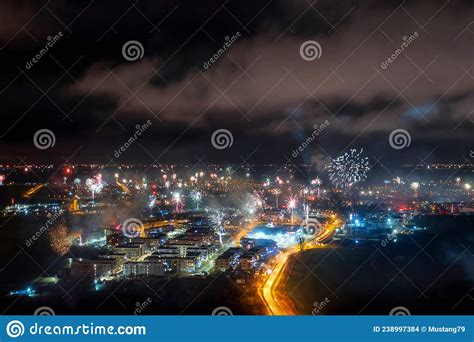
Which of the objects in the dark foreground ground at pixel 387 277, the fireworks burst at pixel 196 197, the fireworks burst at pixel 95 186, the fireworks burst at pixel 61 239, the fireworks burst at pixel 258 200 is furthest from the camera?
the fireworks burst at pixel 95 186

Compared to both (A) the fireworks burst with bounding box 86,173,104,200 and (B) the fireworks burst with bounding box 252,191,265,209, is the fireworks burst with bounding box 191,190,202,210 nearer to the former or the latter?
(B) the fireworks burst with bounding box 252,191,265,209

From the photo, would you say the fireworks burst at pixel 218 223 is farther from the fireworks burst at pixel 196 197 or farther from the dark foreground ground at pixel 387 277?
the dark foreground ground at pixel 387 277

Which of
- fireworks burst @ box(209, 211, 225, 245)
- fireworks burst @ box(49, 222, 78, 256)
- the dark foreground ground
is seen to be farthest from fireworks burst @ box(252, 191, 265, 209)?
fireworks burst @ box(49, 222, 78, 256)

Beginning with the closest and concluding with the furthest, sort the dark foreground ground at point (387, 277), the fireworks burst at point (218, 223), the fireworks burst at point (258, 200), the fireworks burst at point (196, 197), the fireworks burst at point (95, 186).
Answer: the dark foreground ground at point (387, 277) → the fireworks burst at point (218, 223) → the fireworks burst at point (258, 200) → the fireworks burst at point (196, 197) → the fireworks burst at point (95, 186)

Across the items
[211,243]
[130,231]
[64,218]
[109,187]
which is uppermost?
[109,187]

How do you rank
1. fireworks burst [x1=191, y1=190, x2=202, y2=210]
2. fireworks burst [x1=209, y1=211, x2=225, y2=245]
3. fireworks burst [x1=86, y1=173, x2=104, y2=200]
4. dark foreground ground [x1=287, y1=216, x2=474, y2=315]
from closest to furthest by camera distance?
dark foreground ground [x1=287, y1=216, x2=474, y2=315]
fireworks burst [x1=209, y1=211, x2=225, y2=245]
fireworks burst [x1=191, y1=190, x2=202, y2=210]
fireworks burst [x1=86, y1=173, x2=104, y2=200]

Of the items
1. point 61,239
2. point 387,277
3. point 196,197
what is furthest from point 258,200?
point 387,277

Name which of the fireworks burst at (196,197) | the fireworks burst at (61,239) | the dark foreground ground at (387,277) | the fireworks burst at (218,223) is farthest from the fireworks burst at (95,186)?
the dark foreground ground at (387,277)

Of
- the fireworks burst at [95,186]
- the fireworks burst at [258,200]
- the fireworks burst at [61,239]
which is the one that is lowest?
the fireworks burst at [61,239]

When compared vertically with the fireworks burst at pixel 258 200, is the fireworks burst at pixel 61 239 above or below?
below
